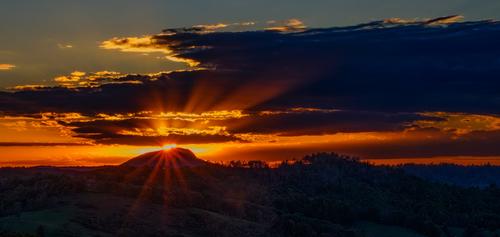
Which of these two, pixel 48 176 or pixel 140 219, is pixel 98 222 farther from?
pixel 48 176

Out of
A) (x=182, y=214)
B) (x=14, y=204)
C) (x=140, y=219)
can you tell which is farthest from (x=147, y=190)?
(x=14, y=204)

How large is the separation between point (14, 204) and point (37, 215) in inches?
581

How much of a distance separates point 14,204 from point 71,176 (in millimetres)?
28999

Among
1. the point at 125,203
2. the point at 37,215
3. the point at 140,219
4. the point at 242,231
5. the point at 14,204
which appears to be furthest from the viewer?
the point at 242,231

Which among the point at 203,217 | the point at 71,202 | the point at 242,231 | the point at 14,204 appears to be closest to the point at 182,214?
the point at 203,217

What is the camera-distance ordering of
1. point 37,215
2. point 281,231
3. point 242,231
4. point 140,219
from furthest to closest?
point 281,231, point 242,231, point 140,219, point 37,215

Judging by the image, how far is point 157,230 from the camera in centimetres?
14100

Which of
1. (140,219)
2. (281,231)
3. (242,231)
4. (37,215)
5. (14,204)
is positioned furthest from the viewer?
(281,231)

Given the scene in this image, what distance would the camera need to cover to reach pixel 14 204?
436ft

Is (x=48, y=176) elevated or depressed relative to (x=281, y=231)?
elevated

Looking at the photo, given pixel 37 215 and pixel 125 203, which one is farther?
pixel 125 203

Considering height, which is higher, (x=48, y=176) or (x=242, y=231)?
(x=48, y=176)

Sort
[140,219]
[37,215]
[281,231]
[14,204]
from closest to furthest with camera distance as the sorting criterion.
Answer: [37,215]
[14,204]
[140,219]
[281,231]

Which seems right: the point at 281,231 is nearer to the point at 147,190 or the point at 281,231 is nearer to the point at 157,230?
the point at 147,190
